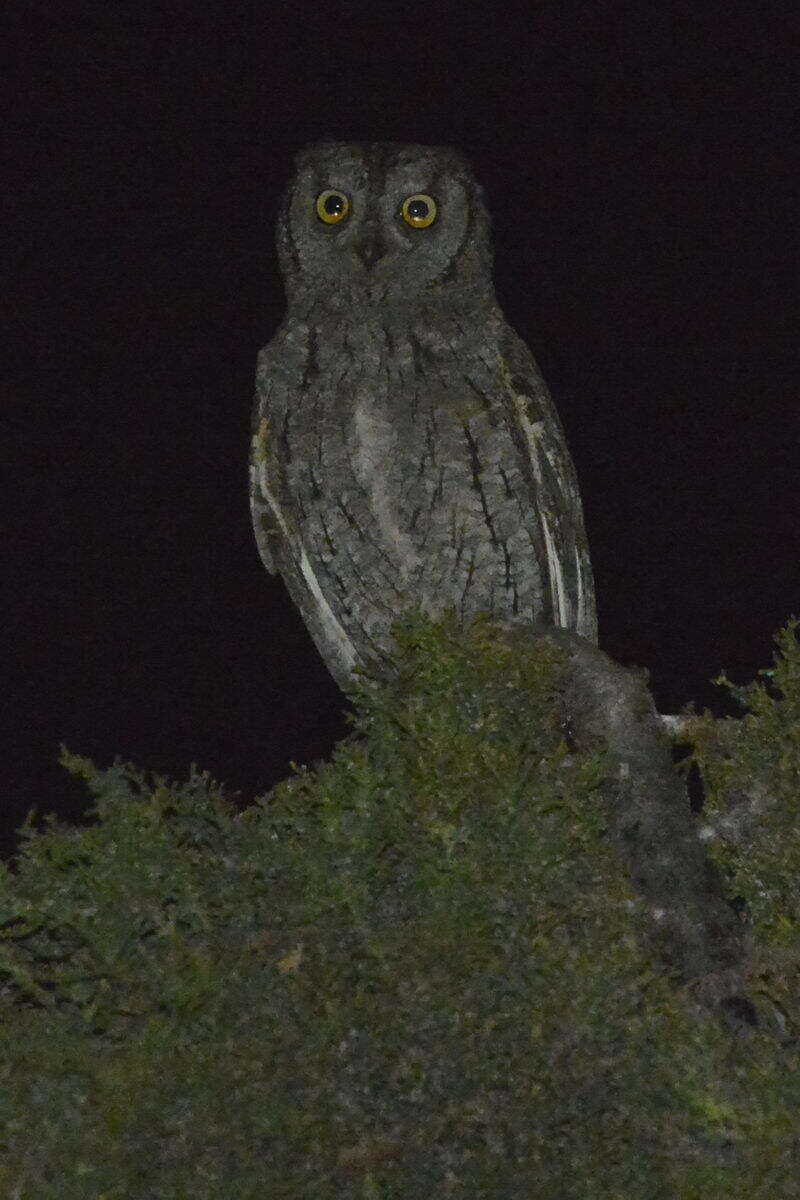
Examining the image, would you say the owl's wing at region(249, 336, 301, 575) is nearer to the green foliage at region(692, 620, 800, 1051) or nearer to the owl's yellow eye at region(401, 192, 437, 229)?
the owl's yellow eye at region(401, 192, 437, 229)

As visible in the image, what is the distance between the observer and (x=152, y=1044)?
166 cm

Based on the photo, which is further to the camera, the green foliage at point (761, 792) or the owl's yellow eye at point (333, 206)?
the owl's yellow eye at point (333, 206)

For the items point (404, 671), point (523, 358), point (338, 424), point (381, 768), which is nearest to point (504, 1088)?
point (381, 768)

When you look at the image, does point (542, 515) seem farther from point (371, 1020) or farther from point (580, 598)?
point (371, 1020)

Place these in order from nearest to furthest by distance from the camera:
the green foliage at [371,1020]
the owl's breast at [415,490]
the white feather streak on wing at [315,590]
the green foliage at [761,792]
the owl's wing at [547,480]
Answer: the green foliage at [371,1020]
the green foliage at [761,792]
the owl's breast at [415,490]
the owl's wing at [547,480]
the white feather streak on wing at [315,590]

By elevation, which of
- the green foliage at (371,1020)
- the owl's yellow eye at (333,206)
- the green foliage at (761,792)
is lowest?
the green foliage at (371,1020)

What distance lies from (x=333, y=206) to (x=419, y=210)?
8.4 inches

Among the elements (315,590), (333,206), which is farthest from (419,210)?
(315,590)

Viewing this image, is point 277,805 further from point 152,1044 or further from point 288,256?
point 288,256

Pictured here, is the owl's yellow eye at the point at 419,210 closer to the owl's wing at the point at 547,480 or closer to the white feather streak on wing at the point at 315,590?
the owl's wing at the point at 547,480

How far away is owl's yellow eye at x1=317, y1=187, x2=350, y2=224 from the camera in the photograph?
3434 mm

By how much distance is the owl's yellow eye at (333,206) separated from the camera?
3.43 m

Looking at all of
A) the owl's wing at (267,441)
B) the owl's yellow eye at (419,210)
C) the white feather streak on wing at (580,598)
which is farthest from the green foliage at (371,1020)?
the owl's yellow eye at (419,210)

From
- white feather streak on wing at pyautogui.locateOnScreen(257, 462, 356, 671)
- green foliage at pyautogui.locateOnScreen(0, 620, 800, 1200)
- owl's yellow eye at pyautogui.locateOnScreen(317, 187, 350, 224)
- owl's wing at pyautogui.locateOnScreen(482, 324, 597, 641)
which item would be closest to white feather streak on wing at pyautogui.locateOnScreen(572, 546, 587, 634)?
owl's wing at pyautogui.locateOnScreen(482, 324, 597, 641)
